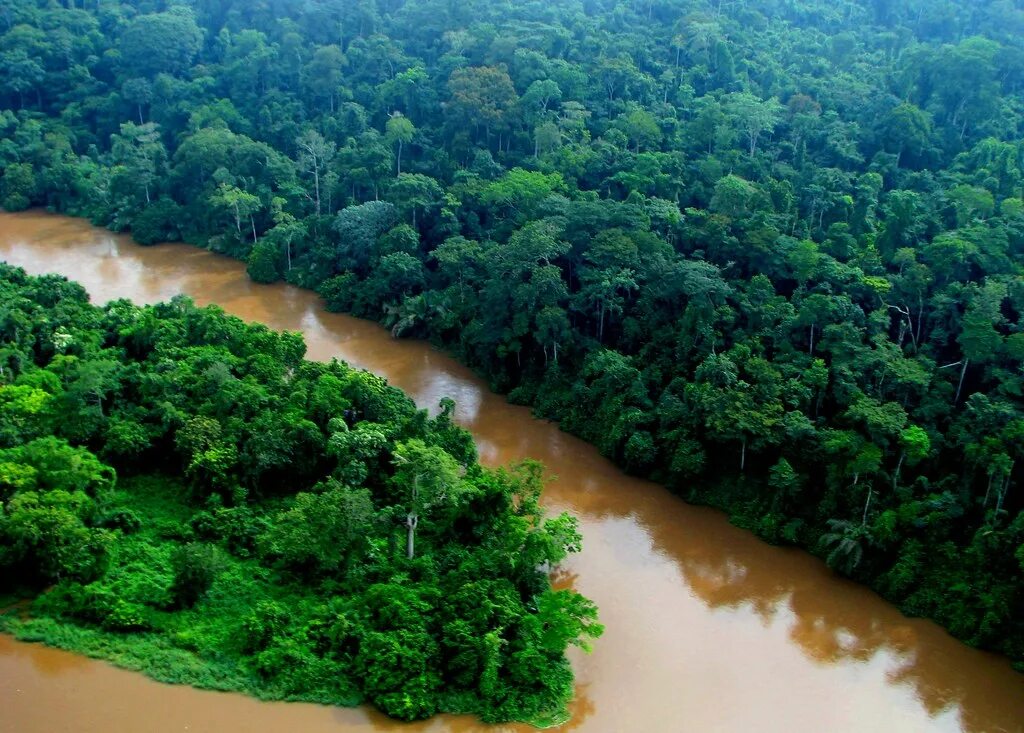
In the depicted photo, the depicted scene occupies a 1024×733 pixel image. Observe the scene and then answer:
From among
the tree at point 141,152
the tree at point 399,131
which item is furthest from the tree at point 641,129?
the tree at point 141,152

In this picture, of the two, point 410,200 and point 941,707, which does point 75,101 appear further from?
point 941,707

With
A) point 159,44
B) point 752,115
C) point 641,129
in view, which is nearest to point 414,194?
point 641,129

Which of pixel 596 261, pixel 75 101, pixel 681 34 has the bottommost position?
pixel 75 101

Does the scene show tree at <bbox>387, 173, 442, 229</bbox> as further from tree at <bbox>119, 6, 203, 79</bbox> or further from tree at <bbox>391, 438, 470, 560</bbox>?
tree at <bbox>119, 6, 203, 79</bbox>

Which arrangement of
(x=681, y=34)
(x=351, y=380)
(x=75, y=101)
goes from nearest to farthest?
(x=351, y=380)
(x=681, y=34)
(x=75, y=101)

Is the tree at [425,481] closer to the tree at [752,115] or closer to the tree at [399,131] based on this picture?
the tree at [752,115]

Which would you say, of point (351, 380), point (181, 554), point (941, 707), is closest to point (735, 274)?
point (351, 380)
